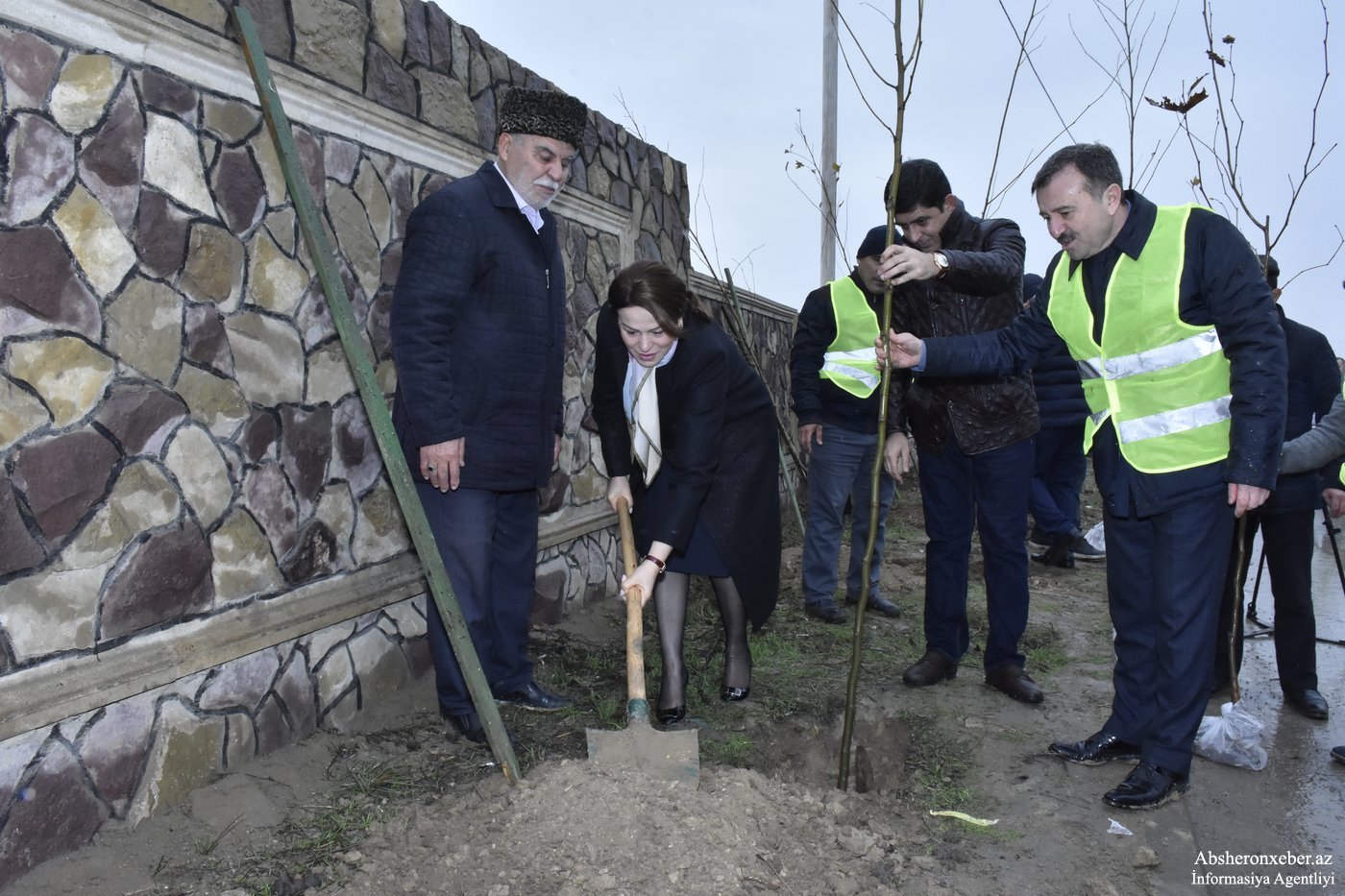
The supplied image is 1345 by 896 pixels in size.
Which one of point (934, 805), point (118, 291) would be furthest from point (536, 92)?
point (934, 805)

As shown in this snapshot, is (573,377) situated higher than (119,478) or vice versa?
(573,377)

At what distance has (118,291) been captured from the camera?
261cm

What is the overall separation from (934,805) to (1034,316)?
167 cm

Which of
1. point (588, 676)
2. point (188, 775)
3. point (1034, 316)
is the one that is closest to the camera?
point (188, 775)

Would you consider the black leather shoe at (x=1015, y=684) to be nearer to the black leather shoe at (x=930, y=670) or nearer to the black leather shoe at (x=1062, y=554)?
the black leather shoe at (x=930, y=670)

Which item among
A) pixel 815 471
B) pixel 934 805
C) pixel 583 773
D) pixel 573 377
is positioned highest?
pixel 573 377

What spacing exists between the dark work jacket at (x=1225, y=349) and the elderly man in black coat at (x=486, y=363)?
1.80m

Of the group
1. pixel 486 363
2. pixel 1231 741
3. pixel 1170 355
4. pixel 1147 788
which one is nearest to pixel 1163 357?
pixel 1170 355

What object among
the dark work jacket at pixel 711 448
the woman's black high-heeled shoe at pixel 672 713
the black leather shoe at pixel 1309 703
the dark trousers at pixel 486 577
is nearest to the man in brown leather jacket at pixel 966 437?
the dark work jacket at pixel 711 448

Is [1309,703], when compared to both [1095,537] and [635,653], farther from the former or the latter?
[1095,537]

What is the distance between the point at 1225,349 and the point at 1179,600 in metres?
0.73

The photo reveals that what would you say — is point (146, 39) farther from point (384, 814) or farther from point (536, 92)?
point (384, 814)

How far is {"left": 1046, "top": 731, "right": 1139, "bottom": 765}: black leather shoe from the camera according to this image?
3186 millimetres

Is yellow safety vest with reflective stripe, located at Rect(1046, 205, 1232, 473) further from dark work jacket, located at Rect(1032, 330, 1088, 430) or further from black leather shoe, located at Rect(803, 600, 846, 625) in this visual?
dark work jacket, located at Rect(1032, 330, 1088, 430)
